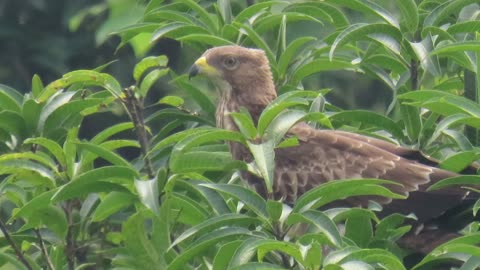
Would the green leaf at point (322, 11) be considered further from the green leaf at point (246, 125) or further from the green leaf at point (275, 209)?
the green leaf at point (275, 209)

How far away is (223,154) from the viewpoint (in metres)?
5.74

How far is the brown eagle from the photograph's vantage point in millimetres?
6375

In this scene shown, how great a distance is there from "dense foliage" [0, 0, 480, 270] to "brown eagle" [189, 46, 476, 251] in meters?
0.14

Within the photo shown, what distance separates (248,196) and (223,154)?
72cm

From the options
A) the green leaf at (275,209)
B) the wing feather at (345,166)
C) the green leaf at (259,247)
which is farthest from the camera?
the wing feather at (345,166)

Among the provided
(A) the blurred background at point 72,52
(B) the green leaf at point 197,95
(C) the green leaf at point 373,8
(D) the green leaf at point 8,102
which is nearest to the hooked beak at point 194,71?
(B) the green leaf at point 197,95

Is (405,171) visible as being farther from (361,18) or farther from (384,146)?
(361,18)

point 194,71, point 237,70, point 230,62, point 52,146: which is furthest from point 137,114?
point 237,70

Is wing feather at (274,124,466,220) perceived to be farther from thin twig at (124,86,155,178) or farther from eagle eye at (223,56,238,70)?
thin twig at (124,86,155,178)

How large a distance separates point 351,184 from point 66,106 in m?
1.49

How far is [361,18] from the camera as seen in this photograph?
415 inches

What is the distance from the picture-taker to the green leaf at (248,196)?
16.5 ft

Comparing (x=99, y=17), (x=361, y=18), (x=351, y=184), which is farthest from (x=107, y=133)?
(x=99, y=17)

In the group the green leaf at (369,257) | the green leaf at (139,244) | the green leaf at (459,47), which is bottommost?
the green leaf at (139,244)
